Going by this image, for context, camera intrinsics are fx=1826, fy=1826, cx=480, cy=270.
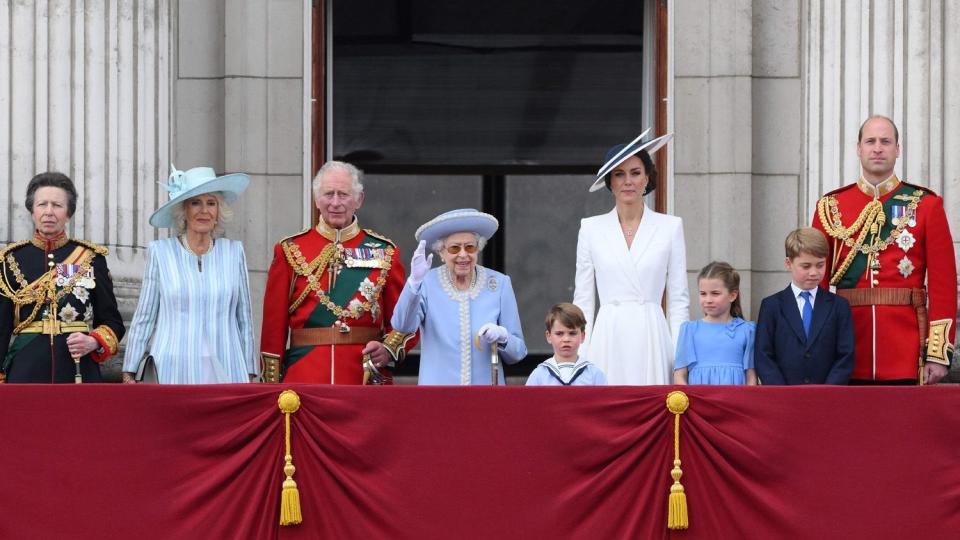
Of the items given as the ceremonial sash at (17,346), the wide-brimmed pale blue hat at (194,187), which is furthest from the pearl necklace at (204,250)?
the ceremonial sash at (17,346)

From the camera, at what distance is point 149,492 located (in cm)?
718

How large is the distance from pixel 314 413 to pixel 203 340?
3.30 feet

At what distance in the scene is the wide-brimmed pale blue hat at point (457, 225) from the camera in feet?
26.1

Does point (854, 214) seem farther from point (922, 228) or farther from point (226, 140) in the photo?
point (226, 140)

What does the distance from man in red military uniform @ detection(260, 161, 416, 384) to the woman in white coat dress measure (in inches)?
36.5

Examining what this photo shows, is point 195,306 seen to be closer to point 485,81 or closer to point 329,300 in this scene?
point 329,300

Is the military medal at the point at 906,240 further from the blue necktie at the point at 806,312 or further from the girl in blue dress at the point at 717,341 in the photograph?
the girl in blue dress at the point at 717,341

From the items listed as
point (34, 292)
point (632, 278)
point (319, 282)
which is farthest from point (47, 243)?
point (632, 278)

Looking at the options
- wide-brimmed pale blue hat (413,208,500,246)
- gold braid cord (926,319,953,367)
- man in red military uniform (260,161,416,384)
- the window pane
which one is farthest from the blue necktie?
the window pane

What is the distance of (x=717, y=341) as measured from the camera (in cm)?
794

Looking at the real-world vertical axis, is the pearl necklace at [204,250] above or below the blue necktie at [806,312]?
above

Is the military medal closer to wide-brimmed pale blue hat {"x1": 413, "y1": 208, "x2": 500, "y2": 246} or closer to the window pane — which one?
wide-brimmed pale blue hat {"x1": 413, "y1": 208, "x2": 500, "y2": 246}

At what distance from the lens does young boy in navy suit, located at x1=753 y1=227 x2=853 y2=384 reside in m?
7.80

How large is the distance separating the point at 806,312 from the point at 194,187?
2732mm
